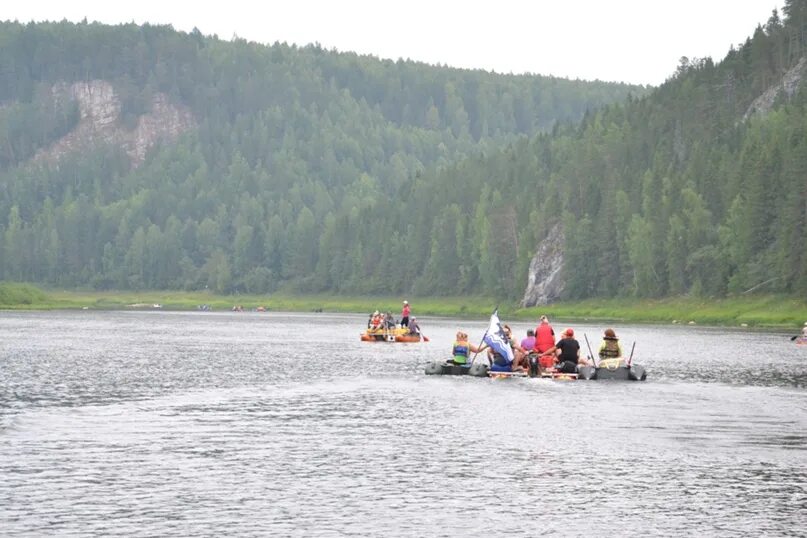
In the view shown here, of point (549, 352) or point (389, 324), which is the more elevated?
point (389, 324)

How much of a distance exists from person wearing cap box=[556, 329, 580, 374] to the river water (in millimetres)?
1912

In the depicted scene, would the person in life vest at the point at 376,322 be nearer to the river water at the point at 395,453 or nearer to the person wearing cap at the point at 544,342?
the river water at the point at 395,453

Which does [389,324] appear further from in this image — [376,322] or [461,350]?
[461,350]

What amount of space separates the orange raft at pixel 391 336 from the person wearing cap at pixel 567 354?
44.7 meters

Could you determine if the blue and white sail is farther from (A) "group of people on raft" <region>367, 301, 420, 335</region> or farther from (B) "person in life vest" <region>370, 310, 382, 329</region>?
(B) "person in life vest" <region>370, 310, 382, 329</region>

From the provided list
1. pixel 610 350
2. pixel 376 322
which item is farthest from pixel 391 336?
pixel 610 350

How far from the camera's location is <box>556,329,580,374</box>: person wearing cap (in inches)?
2635

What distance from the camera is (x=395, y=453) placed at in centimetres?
4122

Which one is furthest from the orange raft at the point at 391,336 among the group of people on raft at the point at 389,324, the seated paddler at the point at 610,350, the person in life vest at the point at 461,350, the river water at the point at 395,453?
the seated paddler at the point at 610,350

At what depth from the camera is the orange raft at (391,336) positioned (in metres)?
112

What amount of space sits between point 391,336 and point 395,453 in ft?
233

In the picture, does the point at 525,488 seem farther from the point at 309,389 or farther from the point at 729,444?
the point at 309,389

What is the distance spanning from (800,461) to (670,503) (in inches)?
317

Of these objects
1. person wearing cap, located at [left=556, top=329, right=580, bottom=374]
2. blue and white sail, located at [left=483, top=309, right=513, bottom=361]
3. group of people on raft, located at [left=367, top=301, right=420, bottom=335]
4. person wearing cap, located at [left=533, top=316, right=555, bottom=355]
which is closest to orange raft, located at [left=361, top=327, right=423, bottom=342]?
group of people on raft, located at [left=367, top=301, right=420, bottom=335]
